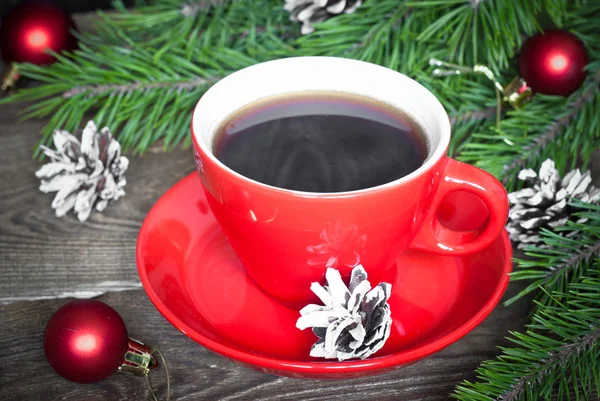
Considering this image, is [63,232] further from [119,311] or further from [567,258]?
[567,258]

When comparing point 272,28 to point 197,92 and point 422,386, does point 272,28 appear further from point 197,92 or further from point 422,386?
point 422,386

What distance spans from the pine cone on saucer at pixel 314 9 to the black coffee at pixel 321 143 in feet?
0.60

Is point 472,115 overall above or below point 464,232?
above

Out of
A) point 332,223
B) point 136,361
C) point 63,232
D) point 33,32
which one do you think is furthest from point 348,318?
Answer: point 33,32

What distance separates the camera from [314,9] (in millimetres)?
772

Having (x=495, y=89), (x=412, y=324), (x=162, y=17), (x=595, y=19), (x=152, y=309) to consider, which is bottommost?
(x=152, y=309)

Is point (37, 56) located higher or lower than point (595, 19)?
lower

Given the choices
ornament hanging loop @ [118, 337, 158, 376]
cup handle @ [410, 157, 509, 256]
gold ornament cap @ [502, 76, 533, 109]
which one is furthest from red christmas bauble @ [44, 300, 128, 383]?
gold ornament cap @ [502, 76, 533, 109]

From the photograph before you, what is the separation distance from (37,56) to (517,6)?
1.98 feet

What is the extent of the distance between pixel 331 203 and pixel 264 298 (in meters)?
0.15

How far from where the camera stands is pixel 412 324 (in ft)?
1.80

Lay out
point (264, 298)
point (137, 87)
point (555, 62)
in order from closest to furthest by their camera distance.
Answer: point (264, 298)
point (555, 62)
point (137, 87)

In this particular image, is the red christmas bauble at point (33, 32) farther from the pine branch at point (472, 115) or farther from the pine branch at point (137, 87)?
the pine branch at point (472, 115)

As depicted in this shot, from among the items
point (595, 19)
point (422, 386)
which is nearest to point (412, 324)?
point (422, 386)
